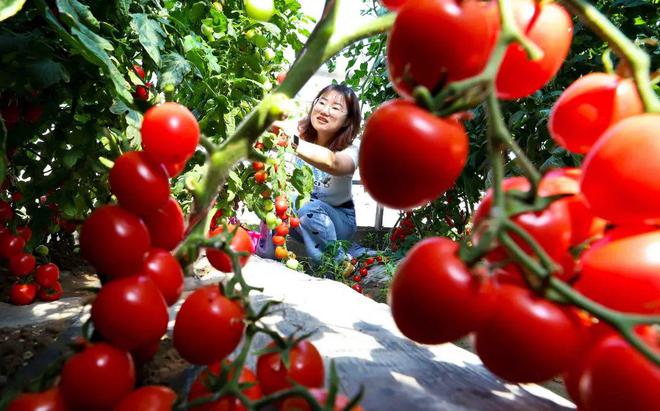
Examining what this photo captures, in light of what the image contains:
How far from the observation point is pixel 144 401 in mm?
356

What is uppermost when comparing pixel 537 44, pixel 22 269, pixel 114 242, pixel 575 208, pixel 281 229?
pixel 537 44

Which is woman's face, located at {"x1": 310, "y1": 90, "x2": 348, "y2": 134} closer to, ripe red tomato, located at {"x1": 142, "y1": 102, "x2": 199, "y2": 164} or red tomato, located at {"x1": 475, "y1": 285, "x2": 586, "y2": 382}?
ripe red tomato, located at {"x1": 142, "y1": 102, "x2": 199, "y2": 164}

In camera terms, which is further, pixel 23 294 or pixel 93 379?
pixel 23 294

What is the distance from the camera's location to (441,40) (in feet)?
0.99

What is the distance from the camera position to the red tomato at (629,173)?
0.29 metres

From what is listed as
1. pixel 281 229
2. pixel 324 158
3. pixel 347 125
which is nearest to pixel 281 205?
pixel 281 229

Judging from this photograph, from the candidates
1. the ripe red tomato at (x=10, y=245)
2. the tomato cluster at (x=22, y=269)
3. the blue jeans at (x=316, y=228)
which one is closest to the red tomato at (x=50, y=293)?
the tomato cluster at (x=22, y=269)

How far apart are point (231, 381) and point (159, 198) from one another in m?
0.17

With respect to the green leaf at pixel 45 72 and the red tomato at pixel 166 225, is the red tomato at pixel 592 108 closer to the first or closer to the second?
the red tomato at pixel 166 225

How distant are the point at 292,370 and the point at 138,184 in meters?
0.22

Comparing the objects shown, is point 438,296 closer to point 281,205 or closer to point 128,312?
point 128,312

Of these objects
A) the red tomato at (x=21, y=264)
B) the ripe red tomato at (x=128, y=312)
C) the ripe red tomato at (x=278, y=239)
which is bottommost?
the ripe red tomato at (x=278, y=239)

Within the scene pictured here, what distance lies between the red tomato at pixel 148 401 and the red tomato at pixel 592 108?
39 centimetres

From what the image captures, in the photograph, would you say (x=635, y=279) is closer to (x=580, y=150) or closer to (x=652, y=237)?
(x=652, y=237)
